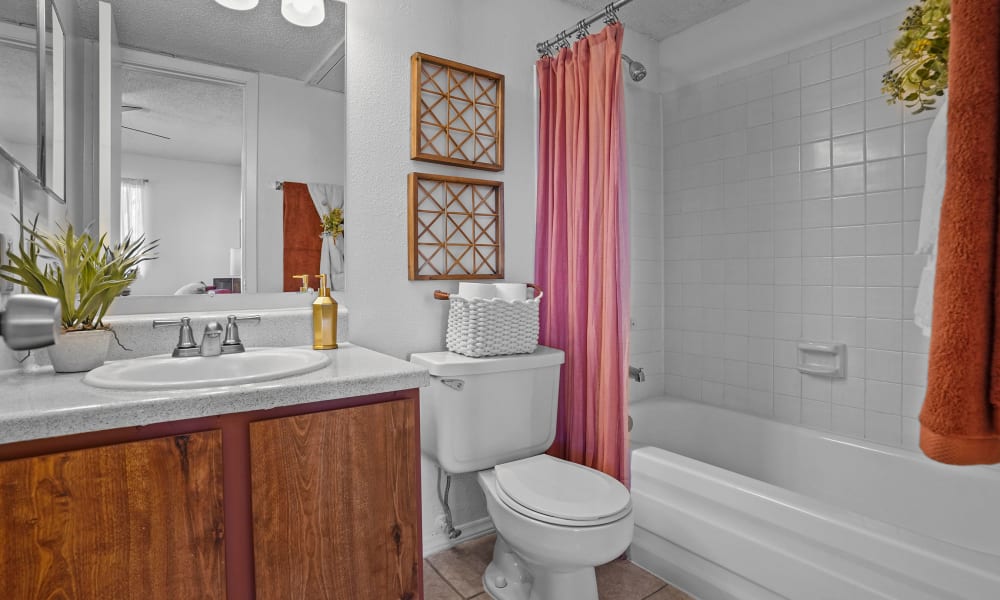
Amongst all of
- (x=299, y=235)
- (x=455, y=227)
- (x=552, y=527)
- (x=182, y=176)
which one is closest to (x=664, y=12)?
(x=455, y=227)

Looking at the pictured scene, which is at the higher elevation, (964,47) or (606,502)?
(964,47)

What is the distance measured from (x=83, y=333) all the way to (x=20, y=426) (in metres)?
0.46

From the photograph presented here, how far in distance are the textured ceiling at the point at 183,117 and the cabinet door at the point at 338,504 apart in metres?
1.00

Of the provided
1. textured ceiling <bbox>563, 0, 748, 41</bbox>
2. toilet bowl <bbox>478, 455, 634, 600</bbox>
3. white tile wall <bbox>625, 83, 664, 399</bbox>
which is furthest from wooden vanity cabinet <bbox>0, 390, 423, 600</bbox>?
textured ceiling <bbox>563, 0, 748, 41</bbox>

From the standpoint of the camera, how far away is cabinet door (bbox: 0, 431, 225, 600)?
0.84m

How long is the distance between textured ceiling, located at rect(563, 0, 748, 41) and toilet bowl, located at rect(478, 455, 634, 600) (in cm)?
210

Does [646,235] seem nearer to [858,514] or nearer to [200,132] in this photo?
[858,514]

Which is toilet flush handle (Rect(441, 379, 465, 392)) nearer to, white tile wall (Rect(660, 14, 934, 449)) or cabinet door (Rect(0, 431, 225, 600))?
cabinet door (Rect(0, 431, 225, 600))

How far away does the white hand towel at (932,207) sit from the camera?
740 mm

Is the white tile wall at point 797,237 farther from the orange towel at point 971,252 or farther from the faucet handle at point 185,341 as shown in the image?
the faucet handle at point 185,341

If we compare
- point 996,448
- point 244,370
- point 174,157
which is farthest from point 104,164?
point 996,448

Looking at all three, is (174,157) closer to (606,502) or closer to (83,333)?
(83,333)

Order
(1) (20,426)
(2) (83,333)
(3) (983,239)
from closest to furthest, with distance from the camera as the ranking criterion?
(3) (983,239) < (1) (20,426) < (2) (83,333)

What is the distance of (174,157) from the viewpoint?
155 cm
